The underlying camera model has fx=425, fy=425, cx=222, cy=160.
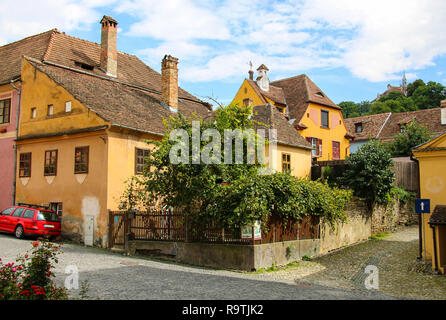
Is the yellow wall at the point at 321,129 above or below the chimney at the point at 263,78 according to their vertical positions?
below

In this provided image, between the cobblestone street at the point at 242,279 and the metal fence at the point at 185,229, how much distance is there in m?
1.14

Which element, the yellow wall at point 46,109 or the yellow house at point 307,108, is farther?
the yellow house at point 307,108

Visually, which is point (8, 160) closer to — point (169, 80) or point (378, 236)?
point (169, 80)

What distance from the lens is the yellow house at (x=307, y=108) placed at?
38.4m

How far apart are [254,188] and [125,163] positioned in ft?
25.2

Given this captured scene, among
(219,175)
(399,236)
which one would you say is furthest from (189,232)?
(399,236)

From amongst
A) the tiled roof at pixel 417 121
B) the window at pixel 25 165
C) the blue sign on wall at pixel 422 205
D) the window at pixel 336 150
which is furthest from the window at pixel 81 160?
the tiled roof at pixel 417 121

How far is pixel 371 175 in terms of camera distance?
25.5m

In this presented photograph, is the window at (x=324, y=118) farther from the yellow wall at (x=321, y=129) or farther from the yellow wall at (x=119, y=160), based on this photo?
the yellow wall at (x=119, y=160)

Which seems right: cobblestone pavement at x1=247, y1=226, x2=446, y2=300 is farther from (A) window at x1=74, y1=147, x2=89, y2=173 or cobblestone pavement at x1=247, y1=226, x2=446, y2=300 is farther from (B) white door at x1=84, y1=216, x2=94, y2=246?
(A) window at x1=74, y1=147, x2=89, y2=173

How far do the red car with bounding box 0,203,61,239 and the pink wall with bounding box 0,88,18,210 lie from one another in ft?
11.2

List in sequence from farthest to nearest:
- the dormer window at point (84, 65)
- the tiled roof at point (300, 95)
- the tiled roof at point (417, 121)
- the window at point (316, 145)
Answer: the tiled roof at point (417, 121), the tiled roof at point (300, 95), the window at point (316, 145), the dormer window at point (84, 65)
